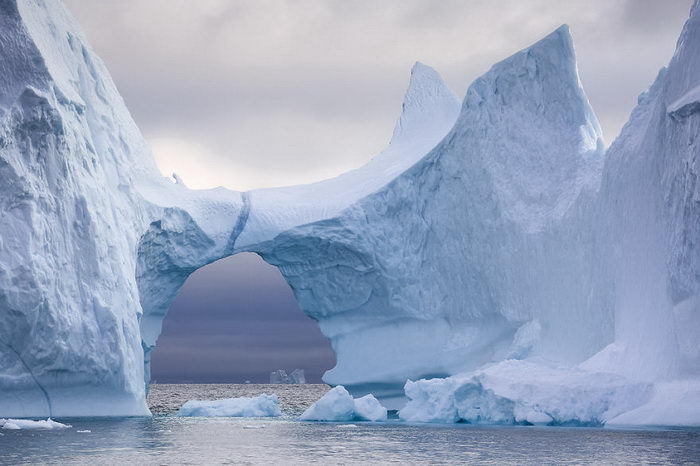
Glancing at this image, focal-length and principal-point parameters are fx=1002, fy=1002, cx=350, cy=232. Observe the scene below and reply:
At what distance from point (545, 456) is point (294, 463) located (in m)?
3.08

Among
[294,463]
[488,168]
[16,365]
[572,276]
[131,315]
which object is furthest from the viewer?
[488,168]

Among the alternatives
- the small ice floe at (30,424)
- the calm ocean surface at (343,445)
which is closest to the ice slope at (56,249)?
the calm ocean surface at (343,445)

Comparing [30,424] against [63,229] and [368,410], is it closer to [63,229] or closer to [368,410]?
[63,229]

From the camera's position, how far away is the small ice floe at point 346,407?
67.0 ft

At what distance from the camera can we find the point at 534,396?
17484 millimetres

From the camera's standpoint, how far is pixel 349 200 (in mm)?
24266

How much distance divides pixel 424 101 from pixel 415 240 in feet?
16.5

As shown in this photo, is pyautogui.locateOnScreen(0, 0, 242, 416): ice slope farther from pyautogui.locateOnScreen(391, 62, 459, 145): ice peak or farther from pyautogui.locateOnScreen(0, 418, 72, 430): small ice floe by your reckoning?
pyautogui.locateOnScreen(391, 62, 459, 145): ice peak

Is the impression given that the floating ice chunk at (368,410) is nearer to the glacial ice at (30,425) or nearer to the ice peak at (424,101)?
the glacial ice at (30,425)

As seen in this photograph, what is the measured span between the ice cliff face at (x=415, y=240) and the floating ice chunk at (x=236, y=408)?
1.84m

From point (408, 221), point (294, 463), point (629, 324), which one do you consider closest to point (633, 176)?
point (629, 324)

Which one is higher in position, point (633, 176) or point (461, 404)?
point (633, 176)

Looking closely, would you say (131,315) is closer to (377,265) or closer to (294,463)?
(377,265)

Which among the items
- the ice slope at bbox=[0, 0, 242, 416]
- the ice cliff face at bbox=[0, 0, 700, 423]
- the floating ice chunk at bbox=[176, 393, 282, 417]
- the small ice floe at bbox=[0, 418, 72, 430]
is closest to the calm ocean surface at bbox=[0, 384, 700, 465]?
the small ice floe at bbox=[0, 418, 72, 430]
